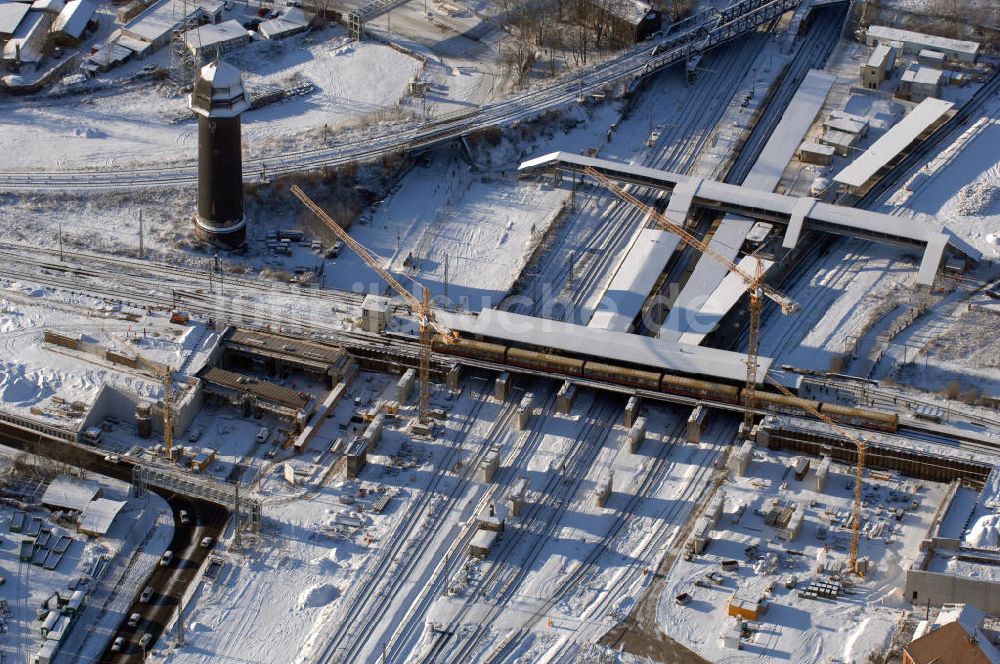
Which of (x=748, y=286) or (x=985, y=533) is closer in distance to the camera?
(x=985, y=533)

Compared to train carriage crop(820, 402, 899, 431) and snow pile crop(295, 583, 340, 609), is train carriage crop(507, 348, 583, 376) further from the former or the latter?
snow pile crop(295, 583, 340, 609)

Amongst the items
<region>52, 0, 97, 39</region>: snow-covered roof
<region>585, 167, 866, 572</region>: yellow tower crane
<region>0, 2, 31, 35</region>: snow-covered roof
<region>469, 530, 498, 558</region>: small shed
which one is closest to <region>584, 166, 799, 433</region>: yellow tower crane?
<region>585, 167, 866, 572</region>: yellow tower crane

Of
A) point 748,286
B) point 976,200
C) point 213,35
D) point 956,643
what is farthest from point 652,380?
point 213,35

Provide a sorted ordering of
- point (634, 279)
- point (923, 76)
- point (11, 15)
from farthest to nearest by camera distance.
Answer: point (11, 15) < point (923, 76) < point (634, 279)

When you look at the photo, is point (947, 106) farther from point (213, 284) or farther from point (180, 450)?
point (180, 450)

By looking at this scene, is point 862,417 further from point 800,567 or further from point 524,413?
point 524,413

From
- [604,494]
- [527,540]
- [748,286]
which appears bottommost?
[527,540]

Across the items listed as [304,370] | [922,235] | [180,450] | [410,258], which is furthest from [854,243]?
[180,450]
